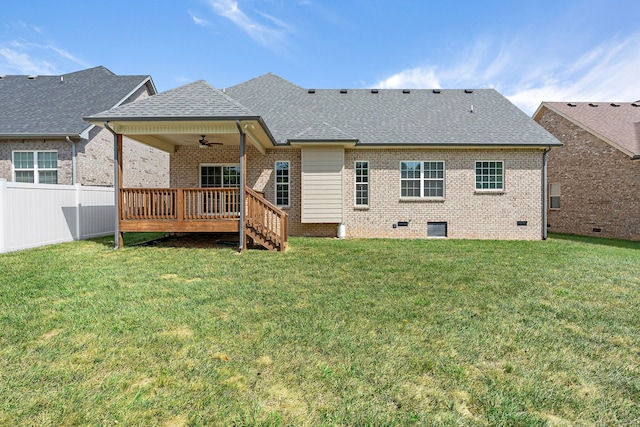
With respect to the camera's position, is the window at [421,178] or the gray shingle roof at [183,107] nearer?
the gray shingle roof at [183,107]

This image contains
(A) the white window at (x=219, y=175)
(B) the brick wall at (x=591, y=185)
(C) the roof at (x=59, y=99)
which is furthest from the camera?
(B) the brick wall at (x=591, y=185)

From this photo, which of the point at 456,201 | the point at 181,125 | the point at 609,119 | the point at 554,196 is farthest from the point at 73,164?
the point at 609,119

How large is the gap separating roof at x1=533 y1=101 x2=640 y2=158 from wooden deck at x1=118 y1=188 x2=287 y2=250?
1477 centimetres

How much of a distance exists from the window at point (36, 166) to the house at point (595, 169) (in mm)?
22679

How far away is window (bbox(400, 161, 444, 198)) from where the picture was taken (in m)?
11.3

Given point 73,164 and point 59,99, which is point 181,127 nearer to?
point 73,164

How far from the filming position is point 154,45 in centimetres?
1009

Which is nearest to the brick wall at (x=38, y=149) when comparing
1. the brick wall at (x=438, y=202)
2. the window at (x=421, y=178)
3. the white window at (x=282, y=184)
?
the brick wall at (x=438, y=202)

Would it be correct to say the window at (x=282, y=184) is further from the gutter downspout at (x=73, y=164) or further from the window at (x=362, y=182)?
the gutter downspout at (x=73, y=164)

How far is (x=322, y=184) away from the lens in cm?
1061

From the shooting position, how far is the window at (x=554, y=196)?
15.2m

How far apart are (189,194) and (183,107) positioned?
2.24 meters

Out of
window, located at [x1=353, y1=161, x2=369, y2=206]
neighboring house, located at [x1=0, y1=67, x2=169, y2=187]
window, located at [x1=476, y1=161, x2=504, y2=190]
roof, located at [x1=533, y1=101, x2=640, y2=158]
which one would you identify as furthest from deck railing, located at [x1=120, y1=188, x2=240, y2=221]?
roof, located at [x1=533, y1=101, x2=640, y2=158]

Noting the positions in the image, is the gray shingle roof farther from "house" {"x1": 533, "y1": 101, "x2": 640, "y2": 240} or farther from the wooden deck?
"house" {"x1": 533, "y1": 101, "x2": 640, "y2": 240}
